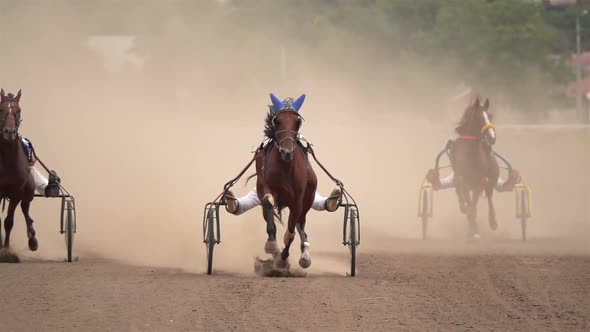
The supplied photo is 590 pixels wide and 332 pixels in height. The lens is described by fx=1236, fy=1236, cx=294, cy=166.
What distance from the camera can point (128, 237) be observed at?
1828 cm

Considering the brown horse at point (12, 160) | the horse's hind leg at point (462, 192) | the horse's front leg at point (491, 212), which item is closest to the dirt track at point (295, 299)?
the brown horse at point (12, 160)

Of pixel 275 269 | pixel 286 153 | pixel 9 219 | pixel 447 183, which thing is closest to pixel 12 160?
pixel 9 219

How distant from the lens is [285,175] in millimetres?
13484

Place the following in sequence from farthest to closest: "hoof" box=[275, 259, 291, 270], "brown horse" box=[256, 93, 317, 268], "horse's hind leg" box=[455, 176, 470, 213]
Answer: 1. "horse's hind leg" box=[455, 176, 470, 213]
2. "hoof" box=[275, 259, 291, 270]
3. "brown horse" box=[256, 93, 317, 268]

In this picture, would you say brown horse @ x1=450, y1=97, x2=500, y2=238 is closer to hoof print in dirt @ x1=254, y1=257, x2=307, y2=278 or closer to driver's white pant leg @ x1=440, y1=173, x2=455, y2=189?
driver's white pant leg @ x1=440, y1=173, x2=455, y2=189

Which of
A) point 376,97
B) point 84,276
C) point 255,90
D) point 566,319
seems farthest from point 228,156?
point 566,319

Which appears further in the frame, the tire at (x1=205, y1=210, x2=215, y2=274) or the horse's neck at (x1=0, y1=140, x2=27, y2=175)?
the horse's neck at (x1=0, y1=140, x2=27, y2=175)

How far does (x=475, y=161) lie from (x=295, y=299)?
963 cm

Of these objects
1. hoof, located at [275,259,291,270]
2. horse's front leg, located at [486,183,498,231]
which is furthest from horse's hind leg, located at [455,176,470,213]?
hoof, located at [275,259,291,270]

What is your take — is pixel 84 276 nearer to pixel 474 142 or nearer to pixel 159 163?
pixel 474 142

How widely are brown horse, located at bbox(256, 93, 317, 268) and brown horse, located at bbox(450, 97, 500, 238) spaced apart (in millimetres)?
7182

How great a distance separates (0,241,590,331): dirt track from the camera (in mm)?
10344

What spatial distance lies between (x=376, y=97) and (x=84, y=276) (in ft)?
108

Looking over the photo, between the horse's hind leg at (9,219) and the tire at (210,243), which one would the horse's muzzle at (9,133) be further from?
the tire at (210,243)
